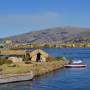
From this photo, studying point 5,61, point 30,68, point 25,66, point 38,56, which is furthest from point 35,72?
point 38,56

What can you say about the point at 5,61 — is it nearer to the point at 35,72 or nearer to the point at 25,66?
the point at 25,66

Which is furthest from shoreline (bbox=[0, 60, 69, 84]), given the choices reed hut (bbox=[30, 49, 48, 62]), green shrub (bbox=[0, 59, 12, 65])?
green shrub (bbox=[0, 59, 12, 65])

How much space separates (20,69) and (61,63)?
1176 inches

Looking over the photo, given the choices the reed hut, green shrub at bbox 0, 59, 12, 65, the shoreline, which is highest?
the reed hut

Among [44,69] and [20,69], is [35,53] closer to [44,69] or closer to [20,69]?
[44,69]

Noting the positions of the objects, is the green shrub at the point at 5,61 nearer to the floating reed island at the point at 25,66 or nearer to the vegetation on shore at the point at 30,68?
the floating reed island at the point at 25,66

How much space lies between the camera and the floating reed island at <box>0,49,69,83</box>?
65.0 meters

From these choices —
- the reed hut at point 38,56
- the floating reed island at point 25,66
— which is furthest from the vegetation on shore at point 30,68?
the reed hut at point 38,56

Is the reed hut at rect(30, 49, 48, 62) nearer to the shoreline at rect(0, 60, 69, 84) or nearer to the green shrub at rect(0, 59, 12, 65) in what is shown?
the shoreline at rect(0, 60, 69, 84)

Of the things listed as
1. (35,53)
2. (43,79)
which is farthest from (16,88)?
(35,53)

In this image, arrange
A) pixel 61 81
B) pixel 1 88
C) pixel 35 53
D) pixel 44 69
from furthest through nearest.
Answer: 1. pixel 35 53
2. pixel 44 69
3. pixel 61 81
4. pixel 1 88

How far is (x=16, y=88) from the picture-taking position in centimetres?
6050

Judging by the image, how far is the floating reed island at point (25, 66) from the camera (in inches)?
2559

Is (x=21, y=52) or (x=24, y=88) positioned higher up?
(x=21, y=52)
